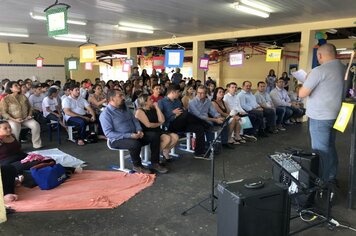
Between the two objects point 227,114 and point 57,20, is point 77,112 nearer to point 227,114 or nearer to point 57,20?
point 57,20

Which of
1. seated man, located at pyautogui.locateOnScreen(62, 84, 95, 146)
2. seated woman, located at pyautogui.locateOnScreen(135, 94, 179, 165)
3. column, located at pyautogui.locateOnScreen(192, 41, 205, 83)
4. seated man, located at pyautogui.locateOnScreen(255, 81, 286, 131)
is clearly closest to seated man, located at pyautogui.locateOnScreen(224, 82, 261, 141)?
seated man, located at pyautogui.locateOnScreen(255, 81, 286, 131)

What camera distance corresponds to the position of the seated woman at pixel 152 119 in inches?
159

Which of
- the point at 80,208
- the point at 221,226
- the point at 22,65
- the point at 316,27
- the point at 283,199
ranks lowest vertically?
the point at 80,208

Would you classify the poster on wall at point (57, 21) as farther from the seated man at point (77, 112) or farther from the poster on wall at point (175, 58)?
the poster on wall at point (175, 58)

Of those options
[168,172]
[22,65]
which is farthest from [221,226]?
[22,65]

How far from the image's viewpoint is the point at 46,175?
10.8ft

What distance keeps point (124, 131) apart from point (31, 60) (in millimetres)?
11571

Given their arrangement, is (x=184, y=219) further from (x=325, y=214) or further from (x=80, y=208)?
(x=325, y=214)

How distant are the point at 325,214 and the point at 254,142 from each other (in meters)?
2.95

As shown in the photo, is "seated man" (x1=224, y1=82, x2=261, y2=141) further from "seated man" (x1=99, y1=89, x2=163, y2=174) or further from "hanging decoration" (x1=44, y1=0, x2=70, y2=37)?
"hanging decoration" (x1=44, y1=0, x2=70, y2=37)

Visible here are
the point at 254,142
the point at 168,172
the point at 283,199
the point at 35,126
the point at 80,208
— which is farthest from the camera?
the point at 254,142

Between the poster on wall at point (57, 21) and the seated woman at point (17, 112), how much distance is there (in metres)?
1.51

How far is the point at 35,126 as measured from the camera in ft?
16.7

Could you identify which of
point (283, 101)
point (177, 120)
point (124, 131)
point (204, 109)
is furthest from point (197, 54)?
point (124, 131)
